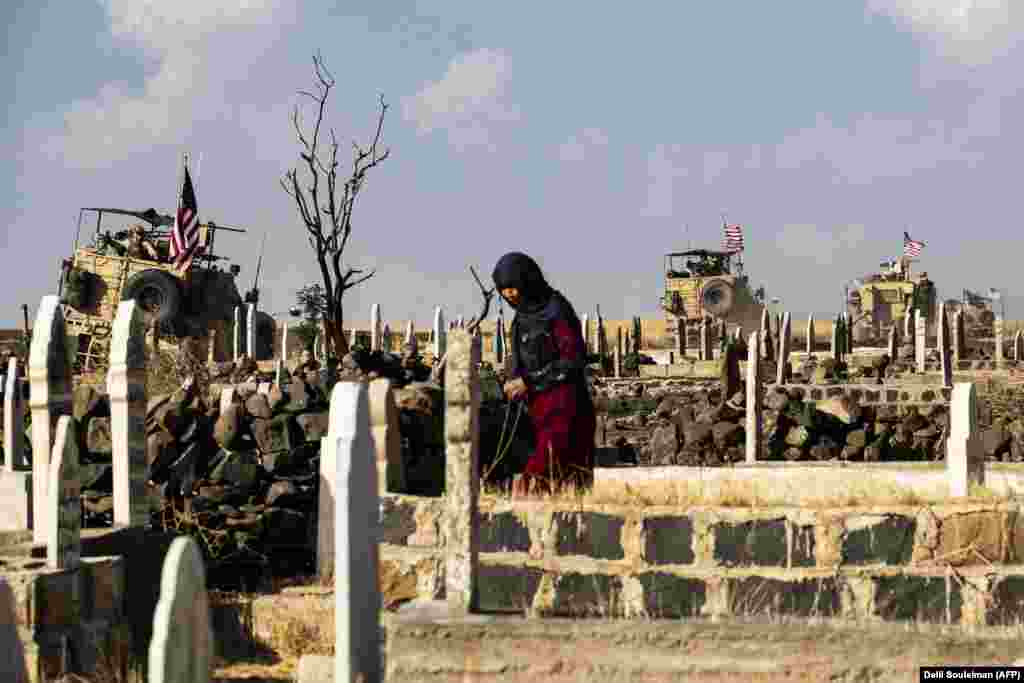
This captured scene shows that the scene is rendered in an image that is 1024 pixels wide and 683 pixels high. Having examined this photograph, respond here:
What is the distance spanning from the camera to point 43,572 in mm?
7105

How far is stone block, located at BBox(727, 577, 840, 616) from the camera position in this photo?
751 centimetres

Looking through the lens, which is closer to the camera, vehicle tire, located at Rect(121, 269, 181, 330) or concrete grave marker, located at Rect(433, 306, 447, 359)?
concrete grave marker, located at Rect(433, 306, 447, 359)

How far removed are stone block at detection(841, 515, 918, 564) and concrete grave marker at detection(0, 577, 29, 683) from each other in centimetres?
527

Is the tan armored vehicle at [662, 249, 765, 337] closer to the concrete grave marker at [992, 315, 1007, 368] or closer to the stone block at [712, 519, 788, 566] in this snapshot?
the concrete grave marker at [992, 315, 1007, 368]

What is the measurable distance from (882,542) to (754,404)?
8.89 meters

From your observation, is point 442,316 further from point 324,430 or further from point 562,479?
point 562,479

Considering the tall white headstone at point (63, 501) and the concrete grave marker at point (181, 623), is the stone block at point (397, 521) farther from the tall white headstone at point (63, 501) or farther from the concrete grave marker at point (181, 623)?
the concrete grave marker at point (181, 623)

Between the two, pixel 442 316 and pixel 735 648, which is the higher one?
pixel 442 316

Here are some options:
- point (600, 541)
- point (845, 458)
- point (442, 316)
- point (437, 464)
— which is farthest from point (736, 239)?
point (600, 541)

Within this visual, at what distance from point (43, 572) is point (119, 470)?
1764mm

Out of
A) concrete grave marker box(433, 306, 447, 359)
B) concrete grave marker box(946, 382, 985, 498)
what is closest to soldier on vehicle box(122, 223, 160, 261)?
concrete grave marker box(433, 306, 447, 359)

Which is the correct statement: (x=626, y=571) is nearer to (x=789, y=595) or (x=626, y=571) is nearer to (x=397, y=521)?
(x=789, y=595)

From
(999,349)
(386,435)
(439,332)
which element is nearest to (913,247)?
(999,349)

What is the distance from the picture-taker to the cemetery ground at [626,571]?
5375 mm
